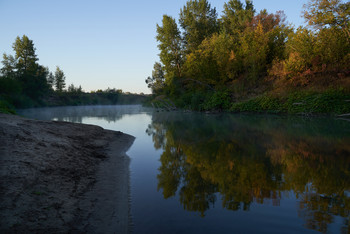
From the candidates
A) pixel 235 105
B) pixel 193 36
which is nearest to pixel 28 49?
pixel 193 36

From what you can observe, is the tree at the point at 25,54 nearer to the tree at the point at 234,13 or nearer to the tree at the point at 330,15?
the tree at the point at 234,13

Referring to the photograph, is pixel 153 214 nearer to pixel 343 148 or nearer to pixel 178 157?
pixel 178 157

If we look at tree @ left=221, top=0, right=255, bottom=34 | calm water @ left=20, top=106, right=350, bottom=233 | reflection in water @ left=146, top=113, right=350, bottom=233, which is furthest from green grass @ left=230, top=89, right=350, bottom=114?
tree @ left=221, top=0, right=255, bottom=34

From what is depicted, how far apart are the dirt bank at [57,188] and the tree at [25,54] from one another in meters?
60.7

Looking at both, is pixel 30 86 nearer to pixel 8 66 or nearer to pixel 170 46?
pixel 8 66

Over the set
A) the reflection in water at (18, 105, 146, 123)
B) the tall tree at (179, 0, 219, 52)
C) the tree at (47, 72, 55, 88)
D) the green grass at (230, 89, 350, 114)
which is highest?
the tall tree at (179, 0, 219, 52)

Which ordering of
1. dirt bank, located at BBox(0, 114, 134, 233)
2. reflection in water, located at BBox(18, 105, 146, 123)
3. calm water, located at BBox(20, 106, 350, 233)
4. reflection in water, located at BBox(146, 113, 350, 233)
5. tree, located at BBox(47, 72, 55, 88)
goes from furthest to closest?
tree, located at BBox(47, 72, 55, 88) < reflection in water, located at BBox(18, 105, 146, 123) < reflection in water, located at BBox(146, 113, 350, 233) < calm water, located at BBox(20, 106, 350, 233) < dirt bank, located at BBox(0, 114, 134, 233)

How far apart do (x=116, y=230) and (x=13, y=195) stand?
5.46 ft

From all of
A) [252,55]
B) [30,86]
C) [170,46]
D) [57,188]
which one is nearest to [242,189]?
[57,188]

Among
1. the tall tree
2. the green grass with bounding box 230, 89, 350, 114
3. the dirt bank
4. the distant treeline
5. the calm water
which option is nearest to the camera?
the dirt bank

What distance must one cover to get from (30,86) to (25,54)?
8489mm

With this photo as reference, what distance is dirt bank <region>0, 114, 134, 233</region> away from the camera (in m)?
3.09

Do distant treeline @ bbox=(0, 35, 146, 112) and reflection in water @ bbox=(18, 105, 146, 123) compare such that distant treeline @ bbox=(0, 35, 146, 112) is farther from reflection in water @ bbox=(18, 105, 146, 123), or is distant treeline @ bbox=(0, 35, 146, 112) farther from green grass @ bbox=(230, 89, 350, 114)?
green grass @ bbox=(230, 89, 350, 114)

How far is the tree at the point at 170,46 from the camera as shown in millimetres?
45406
